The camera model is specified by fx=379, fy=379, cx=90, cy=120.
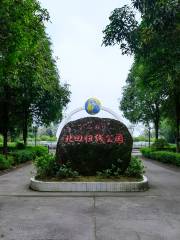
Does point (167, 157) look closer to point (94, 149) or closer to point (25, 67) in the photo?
point (25, 67)

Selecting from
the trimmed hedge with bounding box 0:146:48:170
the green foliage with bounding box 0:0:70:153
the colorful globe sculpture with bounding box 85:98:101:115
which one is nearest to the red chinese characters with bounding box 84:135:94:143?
the trimmed hedge with bounding box 0:146:48:170

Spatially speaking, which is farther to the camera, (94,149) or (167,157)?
(167,157)

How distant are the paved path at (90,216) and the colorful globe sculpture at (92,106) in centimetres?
1744

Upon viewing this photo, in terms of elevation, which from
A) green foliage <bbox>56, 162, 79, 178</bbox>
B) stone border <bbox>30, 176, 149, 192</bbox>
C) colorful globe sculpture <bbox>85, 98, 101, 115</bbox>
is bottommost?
stone border <bbox>30, 176, 149, 192</bbox>

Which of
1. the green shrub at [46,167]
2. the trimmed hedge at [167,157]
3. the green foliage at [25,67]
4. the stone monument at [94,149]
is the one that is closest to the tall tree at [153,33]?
the green foliage at [25,67]

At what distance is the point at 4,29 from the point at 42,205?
6376 mm

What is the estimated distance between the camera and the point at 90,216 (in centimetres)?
792

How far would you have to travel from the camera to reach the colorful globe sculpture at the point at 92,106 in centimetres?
2859

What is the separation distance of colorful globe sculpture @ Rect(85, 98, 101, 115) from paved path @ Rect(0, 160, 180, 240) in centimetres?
1744

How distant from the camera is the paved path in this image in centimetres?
653

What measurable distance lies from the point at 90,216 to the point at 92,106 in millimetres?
20898

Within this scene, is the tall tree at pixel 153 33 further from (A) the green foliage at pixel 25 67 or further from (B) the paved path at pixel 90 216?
(B) the paved path at pixel 90 216

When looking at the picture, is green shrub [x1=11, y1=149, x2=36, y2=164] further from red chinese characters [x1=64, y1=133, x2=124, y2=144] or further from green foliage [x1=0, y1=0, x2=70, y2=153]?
red chinese characters [x1=64, y1=133, x2=124, y2=144]

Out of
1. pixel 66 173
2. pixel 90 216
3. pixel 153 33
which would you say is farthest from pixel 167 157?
pixel 90 216
